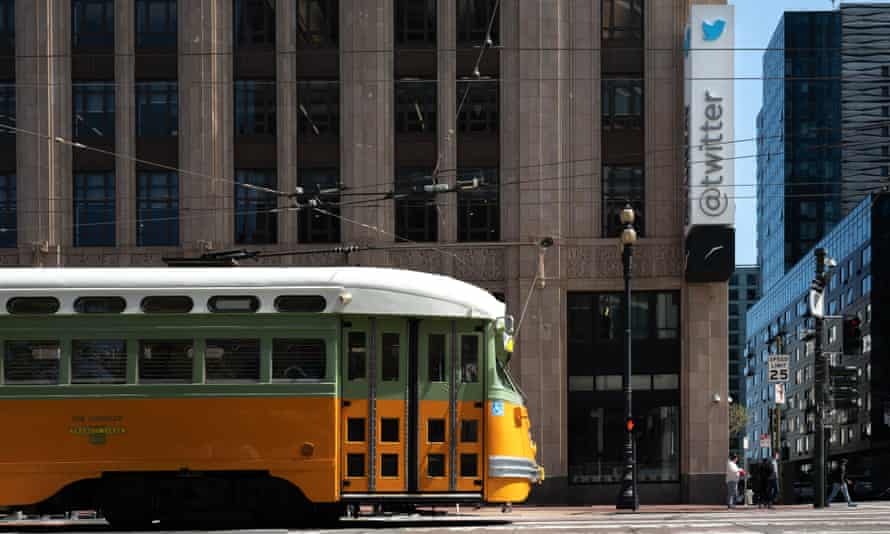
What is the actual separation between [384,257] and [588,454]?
7.91 m

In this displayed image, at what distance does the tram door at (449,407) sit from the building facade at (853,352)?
47928 millimetres

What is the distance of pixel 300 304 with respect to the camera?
19.3m

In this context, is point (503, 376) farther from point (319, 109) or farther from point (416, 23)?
point (416, 23)

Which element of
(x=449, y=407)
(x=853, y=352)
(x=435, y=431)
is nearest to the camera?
(x=435, y=431)

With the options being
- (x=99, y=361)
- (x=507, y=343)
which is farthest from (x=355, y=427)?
(x=99, y=361)

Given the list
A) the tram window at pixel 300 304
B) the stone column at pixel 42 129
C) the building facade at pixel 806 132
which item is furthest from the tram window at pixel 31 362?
the building facade at pixel 806 132

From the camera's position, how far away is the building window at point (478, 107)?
38938 millimetres

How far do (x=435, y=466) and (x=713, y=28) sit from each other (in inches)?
829

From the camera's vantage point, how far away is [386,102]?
3897cm

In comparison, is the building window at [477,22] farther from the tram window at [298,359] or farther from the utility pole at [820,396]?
the tram window at [298,359]

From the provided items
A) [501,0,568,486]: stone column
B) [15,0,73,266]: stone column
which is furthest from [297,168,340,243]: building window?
[15,0,73,266]: stone column

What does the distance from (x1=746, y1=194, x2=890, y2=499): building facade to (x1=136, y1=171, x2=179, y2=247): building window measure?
1433 inches

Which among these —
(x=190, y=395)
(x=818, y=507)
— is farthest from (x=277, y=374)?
(x=818, y=507)

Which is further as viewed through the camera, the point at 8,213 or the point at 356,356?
the point at 8,213
